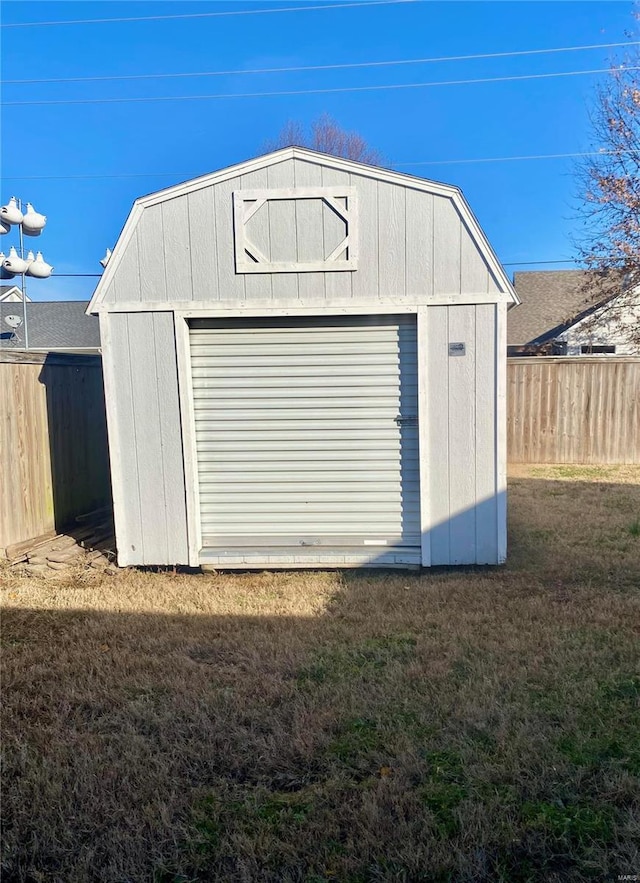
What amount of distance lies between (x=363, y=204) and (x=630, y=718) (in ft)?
13.1

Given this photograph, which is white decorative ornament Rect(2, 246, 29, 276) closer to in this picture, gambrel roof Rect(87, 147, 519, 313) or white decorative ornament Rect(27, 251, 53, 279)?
white decorative ornament Rect(27, 251, 53, 279)

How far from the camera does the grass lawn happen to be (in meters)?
2.08

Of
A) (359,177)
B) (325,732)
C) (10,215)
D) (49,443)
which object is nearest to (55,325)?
(10,215)

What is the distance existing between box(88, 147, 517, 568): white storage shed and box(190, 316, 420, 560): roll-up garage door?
1 cm

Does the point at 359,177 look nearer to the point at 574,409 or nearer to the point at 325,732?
the point at 325,732

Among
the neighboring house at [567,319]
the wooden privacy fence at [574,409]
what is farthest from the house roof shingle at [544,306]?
the wooden privacy fence at [574,409]

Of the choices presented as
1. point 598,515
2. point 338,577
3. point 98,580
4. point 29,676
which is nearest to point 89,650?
point 29,676

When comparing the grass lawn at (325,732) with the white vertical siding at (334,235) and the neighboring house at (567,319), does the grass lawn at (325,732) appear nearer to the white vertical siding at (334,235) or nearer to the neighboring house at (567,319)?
the white vertical siding at (334,235)

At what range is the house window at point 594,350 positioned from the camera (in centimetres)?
1496

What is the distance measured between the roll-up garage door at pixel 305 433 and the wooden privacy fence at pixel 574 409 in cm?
618

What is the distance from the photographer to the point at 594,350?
50.0 ft

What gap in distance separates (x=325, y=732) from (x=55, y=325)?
1720cm

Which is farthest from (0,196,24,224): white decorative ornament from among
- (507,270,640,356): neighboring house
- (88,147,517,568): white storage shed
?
(507,270,640,356): neighboring house

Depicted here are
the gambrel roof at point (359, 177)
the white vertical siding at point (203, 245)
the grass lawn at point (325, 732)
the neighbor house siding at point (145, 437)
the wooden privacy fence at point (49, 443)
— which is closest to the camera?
the grass lawn at point (325, 732)
